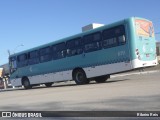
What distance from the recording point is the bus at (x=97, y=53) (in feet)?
70.1

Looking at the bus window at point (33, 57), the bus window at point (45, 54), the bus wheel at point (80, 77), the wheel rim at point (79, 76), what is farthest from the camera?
the bus window at point (33, 57)

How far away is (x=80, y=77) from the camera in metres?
24.9

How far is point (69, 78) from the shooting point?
25781mm

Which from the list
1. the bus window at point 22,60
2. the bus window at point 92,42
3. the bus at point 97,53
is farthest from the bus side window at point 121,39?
the bus window at point 22,60

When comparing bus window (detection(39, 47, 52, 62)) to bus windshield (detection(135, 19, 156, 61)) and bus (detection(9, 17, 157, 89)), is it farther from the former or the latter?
bus windshield (detection(135, 19, 156, 61))

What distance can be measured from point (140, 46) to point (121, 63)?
1466 mm

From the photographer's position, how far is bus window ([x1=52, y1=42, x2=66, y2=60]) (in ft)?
85.6

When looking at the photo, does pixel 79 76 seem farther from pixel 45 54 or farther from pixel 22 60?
pixel 22 60

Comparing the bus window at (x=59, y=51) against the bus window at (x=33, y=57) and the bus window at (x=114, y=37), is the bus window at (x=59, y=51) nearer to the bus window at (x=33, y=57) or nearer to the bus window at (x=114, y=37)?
the bus window at (x=33, y=57)

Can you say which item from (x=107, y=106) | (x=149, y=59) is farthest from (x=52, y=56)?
(x=107, y=106)

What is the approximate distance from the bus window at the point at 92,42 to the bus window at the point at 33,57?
637 centimetres

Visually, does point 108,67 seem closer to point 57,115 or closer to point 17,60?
point 17,60

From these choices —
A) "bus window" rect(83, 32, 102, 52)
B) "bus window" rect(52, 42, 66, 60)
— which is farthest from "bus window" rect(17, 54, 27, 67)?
"bus window" rect(83, 32, 102, 52)

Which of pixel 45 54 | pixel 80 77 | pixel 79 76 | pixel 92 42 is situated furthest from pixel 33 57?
pixel 92 42
